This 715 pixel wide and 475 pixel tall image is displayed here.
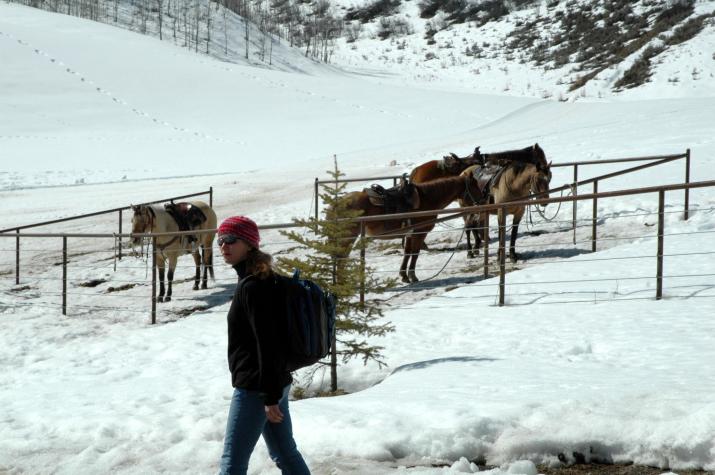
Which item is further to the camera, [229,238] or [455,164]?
[455,164]

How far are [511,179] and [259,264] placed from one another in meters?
10.6

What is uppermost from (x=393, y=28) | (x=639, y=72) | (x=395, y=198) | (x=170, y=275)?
(x=393, y=28)

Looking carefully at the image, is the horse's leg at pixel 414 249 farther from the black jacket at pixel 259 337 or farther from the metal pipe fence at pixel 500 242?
the black jacket at pixel 259 337

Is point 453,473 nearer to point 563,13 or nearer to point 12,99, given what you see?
point 12,99

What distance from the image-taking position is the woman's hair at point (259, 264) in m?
4.09

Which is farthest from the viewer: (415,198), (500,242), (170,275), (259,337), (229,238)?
(170,275)

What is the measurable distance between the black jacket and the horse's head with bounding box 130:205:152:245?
32.7 feet

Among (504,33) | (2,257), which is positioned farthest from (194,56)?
(2,257)

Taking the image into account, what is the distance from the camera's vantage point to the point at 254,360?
4.14 m

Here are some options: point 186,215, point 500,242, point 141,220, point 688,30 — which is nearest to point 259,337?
point 500,242

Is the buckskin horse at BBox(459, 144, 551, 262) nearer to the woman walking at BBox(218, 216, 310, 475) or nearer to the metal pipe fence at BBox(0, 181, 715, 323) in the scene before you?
the metal pipe fence at BBox(0, 181, 715, 323)

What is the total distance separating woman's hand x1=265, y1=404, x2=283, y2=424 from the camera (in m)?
4.09

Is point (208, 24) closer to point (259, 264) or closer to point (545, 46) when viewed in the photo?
point (545, 46)

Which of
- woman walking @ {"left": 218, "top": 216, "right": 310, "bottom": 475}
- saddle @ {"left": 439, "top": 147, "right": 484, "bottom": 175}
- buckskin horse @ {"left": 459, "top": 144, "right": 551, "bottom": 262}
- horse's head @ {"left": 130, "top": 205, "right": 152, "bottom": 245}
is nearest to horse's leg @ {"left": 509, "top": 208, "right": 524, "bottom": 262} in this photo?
buckskin horse @ {"left": 459, "top": 144, "right": 551, "bottom": 262}
